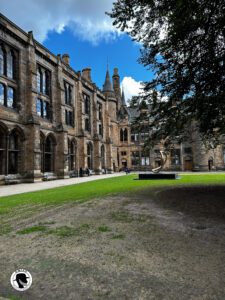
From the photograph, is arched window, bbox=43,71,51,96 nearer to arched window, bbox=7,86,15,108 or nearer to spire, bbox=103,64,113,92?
arched window, bbox=7,86,15,108

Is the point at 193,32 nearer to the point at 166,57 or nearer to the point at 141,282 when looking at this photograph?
the point at 166,57

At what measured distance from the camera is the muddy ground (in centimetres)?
281

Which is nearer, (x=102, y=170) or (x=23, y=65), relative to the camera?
(x=23, y=65)

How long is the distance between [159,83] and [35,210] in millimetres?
6883

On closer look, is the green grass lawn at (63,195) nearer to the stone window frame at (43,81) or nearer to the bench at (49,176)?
the bench at (49,176)

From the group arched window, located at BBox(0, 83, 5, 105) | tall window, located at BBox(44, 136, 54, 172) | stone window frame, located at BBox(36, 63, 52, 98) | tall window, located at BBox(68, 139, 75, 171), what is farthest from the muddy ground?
tall window, located at BBox(68, 139, 75, 171)

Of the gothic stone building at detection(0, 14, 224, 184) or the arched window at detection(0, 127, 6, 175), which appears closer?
the arched window at detection(0, 127, 6, 175)

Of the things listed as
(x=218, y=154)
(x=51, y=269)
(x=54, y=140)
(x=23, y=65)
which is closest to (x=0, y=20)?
(x=23, y=65)

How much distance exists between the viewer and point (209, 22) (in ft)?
24.9

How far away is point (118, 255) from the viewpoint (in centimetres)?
379

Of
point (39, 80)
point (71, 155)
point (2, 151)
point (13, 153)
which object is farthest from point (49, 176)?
point (39, 80)

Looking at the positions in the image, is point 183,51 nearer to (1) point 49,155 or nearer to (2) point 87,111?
(1) point 49,155

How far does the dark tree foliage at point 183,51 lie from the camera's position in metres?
7.45

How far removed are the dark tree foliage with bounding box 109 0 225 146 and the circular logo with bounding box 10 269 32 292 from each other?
24.4 feet
